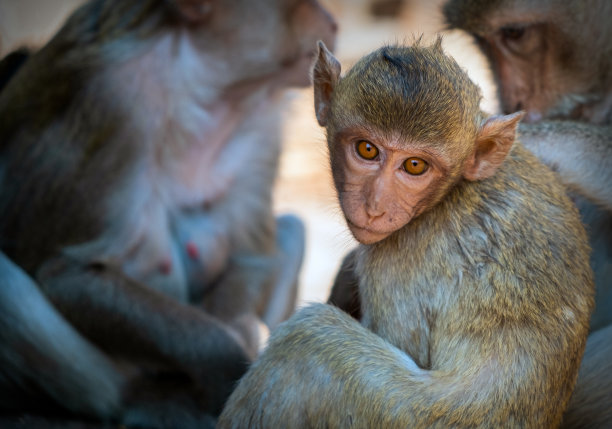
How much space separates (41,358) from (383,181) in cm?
222

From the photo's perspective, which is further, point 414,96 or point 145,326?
point 145,326

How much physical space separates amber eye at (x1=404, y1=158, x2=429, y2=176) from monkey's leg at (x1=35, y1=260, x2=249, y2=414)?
6.08ft

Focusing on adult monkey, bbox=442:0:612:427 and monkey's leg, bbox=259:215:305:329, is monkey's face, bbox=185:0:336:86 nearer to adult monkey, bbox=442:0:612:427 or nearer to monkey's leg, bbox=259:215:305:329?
adult monkey, bbox=442:0:612:427

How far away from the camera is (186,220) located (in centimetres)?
473

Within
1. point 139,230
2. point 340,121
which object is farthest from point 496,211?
point 139,230

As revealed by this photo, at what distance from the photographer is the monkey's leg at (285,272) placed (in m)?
5.22

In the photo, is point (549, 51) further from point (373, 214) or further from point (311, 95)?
point (311, 95)

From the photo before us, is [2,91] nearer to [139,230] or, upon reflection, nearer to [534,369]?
[139,230]

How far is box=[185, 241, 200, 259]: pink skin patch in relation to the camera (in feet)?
15.5

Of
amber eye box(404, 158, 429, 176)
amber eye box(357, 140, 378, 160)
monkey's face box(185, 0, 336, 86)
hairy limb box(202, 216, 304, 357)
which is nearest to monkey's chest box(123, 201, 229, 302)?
hairy limb box(202, 216, 304, 357)

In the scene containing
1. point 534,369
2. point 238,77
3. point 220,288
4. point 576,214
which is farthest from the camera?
point 220,288

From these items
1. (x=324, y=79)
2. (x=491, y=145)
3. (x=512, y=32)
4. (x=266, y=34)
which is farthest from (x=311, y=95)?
(x=491, y=145)

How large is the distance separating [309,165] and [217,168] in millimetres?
4346

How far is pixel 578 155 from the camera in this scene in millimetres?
3193
